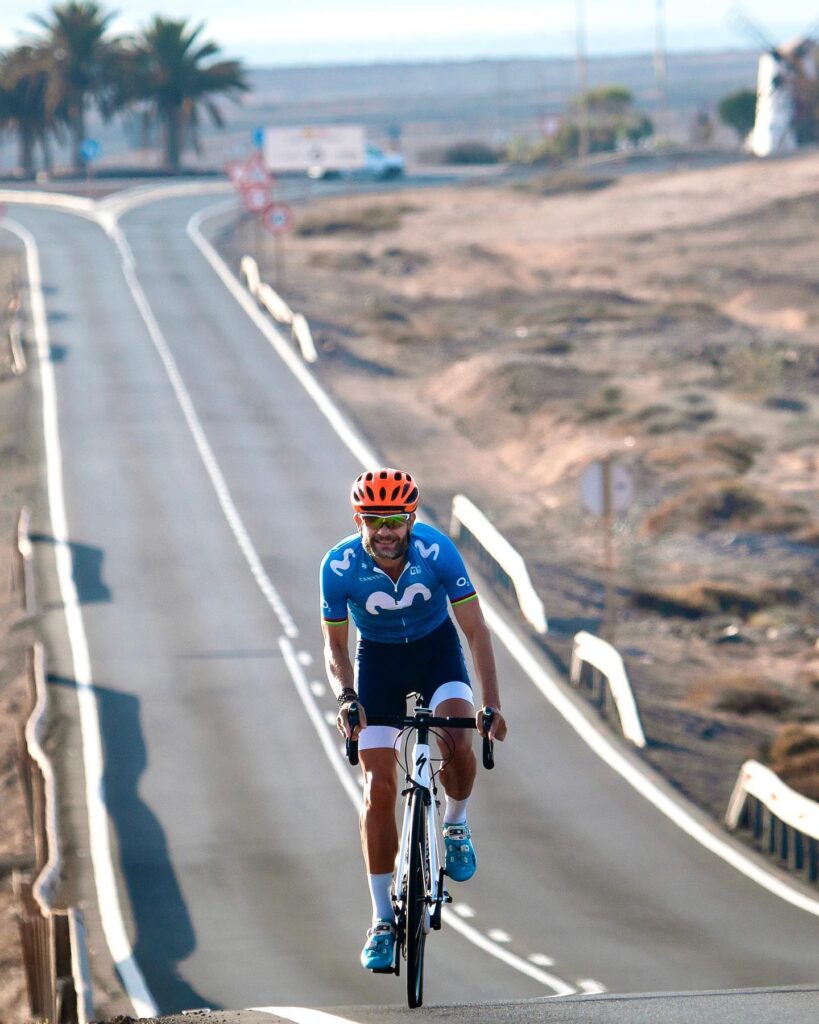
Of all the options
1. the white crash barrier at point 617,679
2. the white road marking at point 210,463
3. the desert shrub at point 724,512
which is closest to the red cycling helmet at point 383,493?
the white crash barrier at point 617,679

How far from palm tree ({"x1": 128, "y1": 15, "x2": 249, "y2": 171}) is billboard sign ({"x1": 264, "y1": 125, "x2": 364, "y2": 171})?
23.5m

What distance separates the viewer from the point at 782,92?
110 metres

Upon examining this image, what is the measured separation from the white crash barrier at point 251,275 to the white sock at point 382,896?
57220 millimetres

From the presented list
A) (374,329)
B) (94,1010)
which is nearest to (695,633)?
(94,1010)

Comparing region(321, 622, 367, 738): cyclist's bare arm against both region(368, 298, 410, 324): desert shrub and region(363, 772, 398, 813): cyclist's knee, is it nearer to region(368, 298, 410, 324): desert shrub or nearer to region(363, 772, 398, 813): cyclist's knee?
region(363, 772, 398, 813): cyclist's knee

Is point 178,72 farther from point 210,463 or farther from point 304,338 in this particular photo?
point 210,463

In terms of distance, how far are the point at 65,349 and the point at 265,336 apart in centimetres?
677

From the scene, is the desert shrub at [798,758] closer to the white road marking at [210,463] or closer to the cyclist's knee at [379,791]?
the white road marking at [210,463]

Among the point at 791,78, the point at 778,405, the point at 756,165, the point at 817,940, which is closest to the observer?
the point at 817,940

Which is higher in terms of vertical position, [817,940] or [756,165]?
[756,165]

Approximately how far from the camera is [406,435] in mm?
48750

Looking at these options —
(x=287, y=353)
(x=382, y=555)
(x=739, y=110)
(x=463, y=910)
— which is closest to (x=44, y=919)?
(x=463, y=910)

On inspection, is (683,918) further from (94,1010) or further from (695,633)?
(695,633)

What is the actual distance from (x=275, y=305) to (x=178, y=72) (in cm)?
5974
